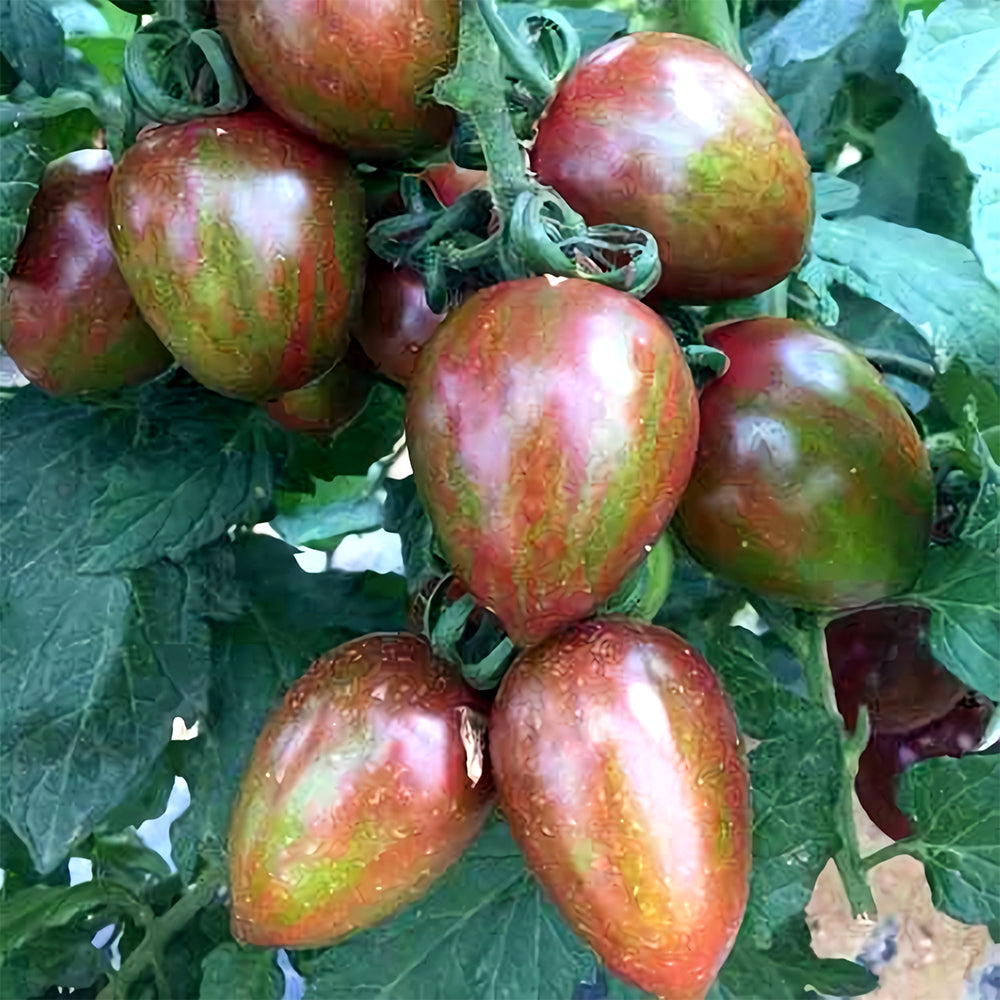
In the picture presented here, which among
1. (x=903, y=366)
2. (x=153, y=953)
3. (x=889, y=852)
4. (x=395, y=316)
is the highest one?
(x=395, y=316)

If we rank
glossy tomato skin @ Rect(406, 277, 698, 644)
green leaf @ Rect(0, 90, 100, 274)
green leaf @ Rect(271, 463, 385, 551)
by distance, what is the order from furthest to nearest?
1. green leaf @ Rect(271, 463, 385, 551)
2. green leaf @ Rect(0, 90, 100, 274)
3. glossy tomato skin @ Rect(406, 277, 698, 644)

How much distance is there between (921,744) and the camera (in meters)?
0.61

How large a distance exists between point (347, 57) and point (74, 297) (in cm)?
14

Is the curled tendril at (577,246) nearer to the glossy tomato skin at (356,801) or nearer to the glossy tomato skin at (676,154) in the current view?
the glossy tomato skin at (676,154)

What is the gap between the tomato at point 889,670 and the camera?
1.85 feet

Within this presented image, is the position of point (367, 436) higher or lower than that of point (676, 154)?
lower

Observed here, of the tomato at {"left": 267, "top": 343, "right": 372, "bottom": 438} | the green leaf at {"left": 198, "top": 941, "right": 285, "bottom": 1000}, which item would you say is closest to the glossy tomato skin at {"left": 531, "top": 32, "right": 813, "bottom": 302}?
the tomato at {"left": 267, "top": 343, "right": 372, "bottom": 438}

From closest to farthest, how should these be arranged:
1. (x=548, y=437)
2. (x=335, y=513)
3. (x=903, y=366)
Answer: (x=548, y=437) < (x=903, y=366) < (x=335, y=513)

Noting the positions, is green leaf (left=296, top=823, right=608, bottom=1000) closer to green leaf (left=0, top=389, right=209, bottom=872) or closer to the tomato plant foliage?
the tomato plant foliage

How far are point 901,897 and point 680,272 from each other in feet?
1.54

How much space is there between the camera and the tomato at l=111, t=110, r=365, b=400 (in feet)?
1.23

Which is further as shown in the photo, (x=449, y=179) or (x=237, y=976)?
(x=237, y=976)

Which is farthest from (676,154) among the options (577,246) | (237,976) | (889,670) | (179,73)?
(237,976)

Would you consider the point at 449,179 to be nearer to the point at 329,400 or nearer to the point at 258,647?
the point at 329,400
